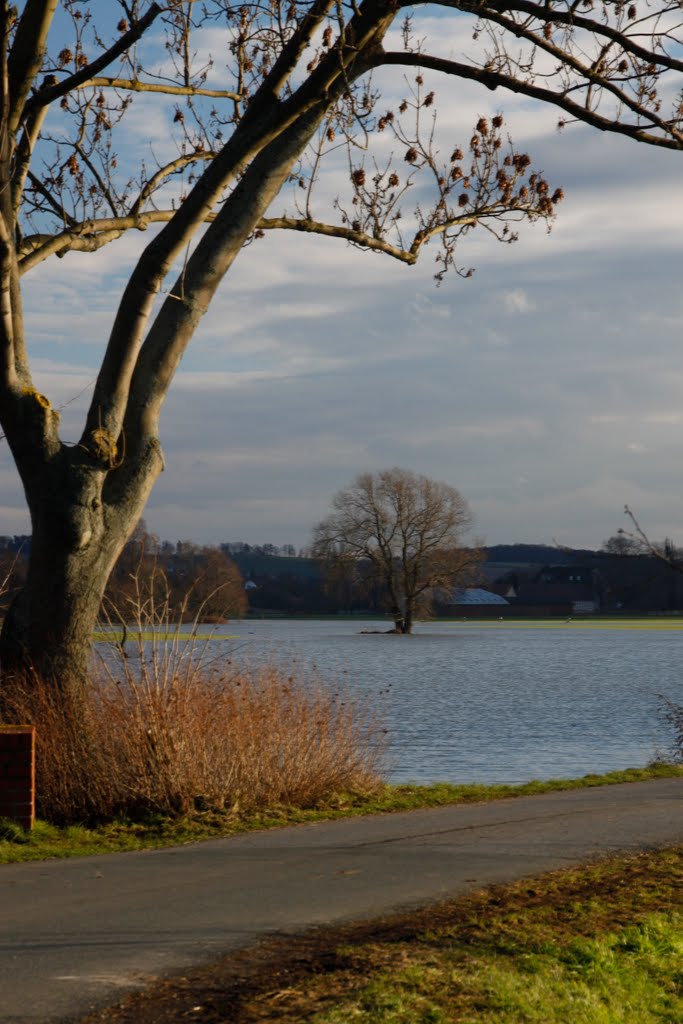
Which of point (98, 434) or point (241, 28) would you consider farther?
point (241, 28)

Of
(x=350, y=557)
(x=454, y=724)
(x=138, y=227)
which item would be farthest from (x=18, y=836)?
(x=350, y=557)

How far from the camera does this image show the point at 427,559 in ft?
299

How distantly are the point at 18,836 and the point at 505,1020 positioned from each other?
18.9 ft

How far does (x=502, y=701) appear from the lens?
37.7 m

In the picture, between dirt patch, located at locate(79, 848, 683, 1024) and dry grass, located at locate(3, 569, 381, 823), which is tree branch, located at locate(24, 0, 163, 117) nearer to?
dry grass, located at locate(3, 569, 381, 823)

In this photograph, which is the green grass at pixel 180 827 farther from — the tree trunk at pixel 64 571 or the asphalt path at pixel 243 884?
the tree trunk at pixel 64 571

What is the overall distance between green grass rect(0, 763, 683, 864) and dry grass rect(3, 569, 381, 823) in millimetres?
209

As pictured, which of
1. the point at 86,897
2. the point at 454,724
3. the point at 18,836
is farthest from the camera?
the point at 454,724

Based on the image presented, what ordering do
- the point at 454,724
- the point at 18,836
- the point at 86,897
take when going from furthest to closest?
the point at 454,724 → the point at 18,836 → the point at 86,897

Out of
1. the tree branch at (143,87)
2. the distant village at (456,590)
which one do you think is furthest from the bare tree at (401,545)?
the tree branch at (143,87)

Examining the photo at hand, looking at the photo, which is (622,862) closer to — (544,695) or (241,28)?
(241,28)

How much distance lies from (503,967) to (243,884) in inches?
104

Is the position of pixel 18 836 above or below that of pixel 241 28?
below

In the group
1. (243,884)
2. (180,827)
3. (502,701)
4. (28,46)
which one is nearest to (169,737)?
(180,827)
